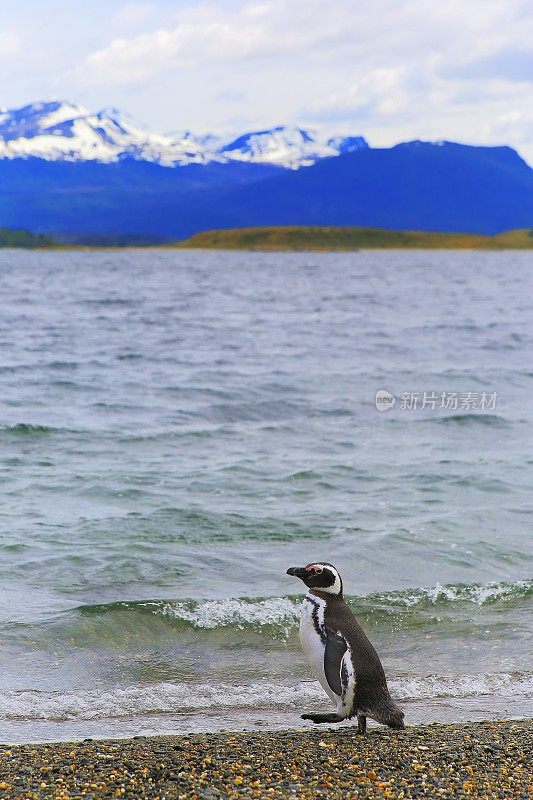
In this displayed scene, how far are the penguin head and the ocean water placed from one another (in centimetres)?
117

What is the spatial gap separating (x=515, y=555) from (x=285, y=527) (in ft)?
9.85

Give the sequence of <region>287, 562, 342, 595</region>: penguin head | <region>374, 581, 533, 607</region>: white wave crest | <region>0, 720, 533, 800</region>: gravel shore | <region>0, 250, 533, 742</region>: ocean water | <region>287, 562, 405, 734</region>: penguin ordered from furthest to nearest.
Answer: <region>374, 581, 533, 607</region>: white wave crest → <region>0, 250, 533, 742</region>: ocean water → <region>287, 562, 342, 595</region>: penguin head → <region>287, 562, 405, 734</region>: penguin → <region>0, 720, 533, 800</region>: gravel shore

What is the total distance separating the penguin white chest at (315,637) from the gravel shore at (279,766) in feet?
1.34

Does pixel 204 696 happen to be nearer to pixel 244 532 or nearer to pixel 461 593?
pixel 461 593

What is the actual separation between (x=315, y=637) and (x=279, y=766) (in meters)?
1.26

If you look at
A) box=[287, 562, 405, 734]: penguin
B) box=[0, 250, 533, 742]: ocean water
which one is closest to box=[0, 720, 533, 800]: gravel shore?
box=[287, 562, 405, 734]: penguin

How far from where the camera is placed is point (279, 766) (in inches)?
240

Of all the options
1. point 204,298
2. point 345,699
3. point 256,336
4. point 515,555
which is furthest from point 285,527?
point 204,298

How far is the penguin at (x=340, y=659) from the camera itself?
696 centimetres

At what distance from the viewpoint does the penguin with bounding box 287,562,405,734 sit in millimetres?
6961

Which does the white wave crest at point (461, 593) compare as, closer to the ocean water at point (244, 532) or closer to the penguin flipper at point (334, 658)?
the ocean water at point (244, 532)

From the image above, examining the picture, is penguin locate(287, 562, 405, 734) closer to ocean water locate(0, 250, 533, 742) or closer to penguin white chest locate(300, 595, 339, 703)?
penguin white chest locate(300, 595, 339, 703)

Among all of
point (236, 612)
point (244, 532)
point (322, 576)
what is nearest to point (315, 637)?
A: point (322, 576)

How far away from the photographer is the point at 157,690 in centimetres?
827
